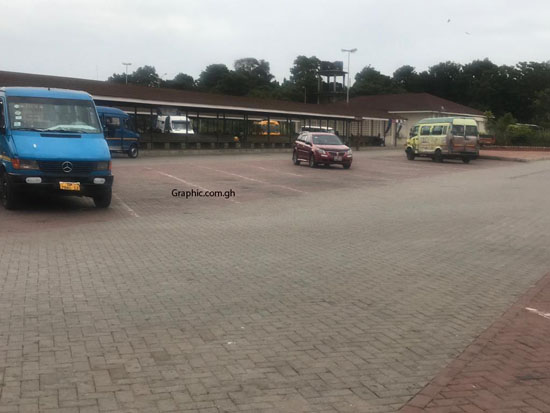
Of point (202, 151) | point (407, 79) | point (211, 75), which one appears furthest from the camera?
point (211, 75)

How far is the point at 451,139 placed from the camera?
3334 cm

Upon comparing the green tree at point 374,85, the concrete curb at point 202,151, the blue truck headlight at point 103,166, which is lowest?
the concrete curb at point 202,151

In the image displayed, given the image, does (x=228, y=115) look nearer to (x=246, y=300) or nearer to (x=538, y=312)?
(x=246, y=300)

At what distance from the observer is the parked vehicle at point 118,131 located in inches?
1225

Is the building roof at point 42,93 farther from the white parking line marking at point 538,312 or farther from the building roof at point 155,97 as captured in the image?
the building roof at point 155,97

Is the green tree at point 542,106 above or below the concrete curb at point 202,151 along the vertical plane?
above

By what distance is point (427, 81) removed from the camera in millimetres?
109062

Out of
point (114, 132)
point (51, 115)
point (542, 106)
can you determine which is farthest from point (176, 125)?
point (542, 106)

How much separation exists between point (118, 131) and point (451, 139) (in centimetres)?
1735

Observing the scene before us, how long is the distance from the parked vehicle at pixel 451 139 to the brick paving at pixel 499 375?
93.4 ft

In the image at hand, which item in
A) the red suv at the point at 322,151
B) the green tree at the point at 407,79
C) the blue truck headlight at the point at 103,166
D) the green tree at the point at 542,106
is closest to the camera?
the blue truck headlight at the point at 103,166

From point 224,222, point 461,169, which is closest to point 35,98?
point 224,222

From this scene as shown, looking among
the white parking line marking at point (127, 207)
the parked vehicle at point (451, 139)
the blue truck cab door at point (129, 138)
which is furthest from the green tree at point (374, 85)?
the white parking line marking at point (127, 207)

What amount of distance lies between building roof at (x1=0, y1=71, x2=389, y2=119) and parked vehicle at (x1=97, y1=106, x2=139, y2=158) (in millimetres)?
2643
